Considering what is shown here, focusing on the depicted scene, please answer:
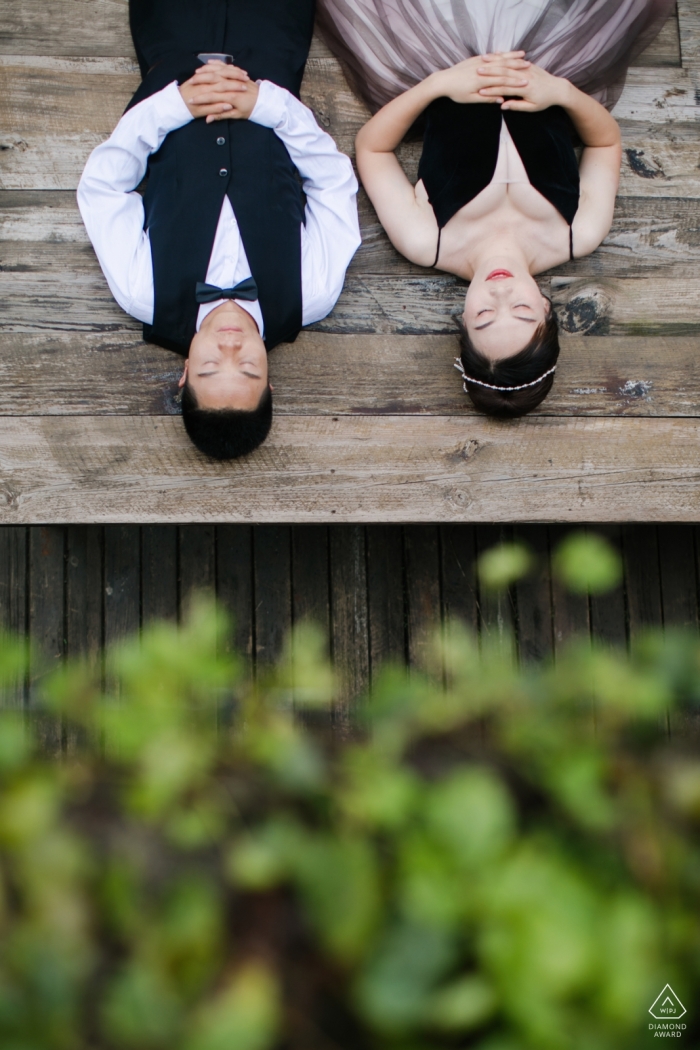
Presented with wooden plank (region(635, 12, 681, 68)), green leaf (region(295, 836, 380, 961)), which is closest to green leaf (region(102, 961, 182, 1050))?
green leaf (region(295, 836, 380, 961))

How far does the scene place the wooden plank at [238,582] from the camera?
2725 mm

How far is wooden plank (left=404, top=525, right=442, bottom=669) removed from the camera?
9.09 ft

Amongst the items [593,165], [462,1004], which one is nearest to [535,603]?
[593,165]

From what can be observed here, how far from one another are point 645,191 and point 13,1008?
2.68 m

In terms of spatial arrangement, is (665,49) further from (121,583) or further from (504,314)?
(121,583)

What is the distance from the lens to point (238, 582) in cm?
275

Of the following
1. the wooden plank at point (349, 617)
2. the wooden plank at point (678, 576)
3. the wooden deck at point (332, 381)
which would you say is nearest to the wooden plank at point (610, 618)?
the wooden plank at point (678, 576)

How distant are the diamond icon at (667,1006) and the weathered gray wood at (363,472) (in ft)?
5.77

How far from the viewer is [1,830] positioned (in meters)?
0.55

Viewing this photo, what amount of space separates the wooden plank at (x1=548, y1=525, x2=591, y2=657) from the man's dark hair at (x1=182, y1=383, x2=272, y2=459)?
136 centimetres

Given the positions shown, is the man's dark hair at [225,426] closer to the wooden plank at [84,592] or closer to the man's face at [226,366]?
the man's face at [226,366]

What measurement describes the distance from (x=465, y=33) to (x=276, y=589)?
6.39 feet

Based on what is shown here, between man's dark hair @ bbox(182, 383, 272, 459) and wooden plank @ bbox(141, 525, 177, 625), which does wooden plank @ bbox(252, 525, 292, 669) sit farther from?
man's dark hair @ bbox(182, 383, 272, 459)

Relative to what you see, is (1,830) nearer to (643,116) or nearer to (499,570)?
(499,570)
